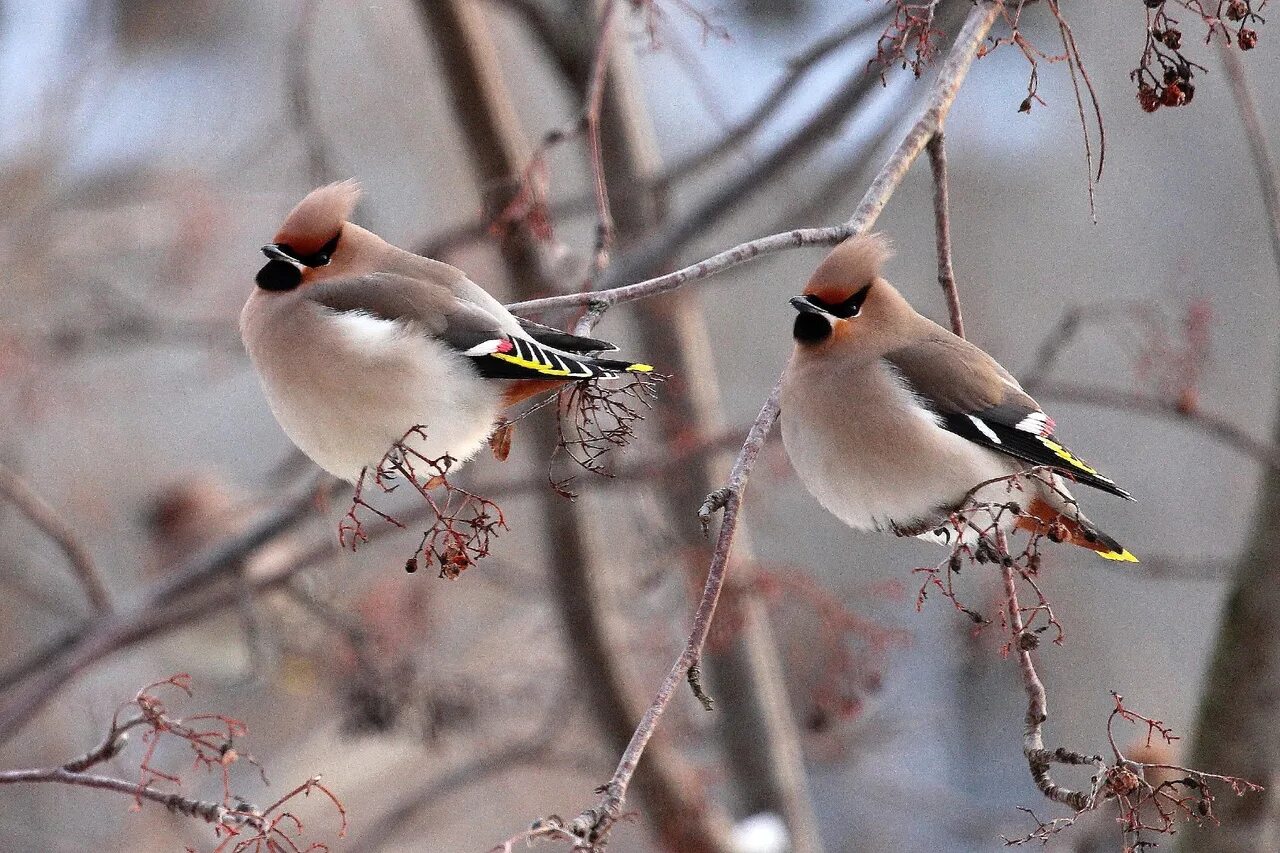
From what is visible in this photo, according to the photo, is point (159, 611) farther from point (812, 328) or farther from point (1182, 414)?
point (1182, 414)

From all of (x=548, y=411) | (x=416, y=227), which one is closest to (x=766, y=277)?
(x=416, y=227)

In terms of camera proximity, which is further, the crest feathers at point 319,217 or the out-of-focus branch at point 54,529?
the out-of-focus branch at point 54,529

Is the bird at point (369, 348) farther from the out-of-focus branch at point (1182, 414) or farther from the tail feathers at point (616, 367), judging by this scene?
the out-of-focus branch at point (1182, 414)

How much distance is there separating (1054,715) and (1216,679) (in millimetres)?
6221

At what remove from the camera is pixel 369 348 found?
2.38 metres

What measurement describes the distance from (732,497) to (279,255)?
1.04 meters

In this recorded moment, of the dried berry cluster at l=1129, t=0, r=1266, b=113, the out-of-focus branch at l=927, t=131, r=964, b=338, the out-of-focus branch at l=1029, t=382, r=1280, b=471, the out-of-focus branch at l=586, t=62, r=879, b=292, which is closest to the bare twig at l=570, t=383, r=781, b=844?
the out-of-focus branch at l=927, t=131, r=964, b=338

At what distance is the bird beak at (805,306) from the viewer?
2535 mm

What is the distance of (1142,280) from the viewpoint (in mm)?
10656

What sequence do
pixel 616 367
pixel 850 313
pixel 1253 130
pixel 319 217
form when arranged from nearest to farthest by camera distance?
pixel 616 367
pixel 319 217
pixel 850 313
pixel 1253 130

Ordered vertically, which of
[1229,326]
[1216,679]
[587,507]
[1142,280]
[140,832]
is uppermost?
[1142,280]

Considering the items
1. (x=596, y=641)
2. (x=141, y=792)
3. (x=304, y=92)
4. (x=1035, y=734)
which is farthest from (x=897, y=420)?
(x=596, y=641)

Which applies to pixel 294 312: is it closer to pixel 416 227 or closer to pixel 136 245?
pixel 136 245

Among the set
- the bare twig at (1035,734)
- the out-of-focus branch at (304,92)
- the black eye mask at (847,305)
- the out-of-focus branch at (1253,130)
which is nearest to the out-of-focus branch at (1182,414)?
the out-of-focus branch at (1253,130)
